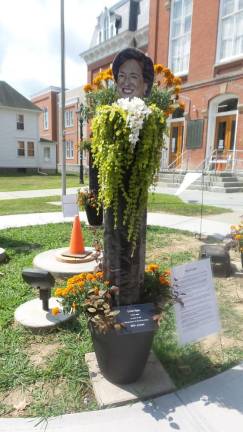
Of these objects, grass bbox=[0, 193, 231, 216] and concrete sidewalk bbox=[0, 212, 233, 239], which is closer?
concrete sidewalk bbox=[0, 212, 233, 239]

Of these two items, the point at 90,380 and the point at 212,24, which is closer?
the point at 90,380

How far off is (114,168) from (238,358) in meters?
1.93

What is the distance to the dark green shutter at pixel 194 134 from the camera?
1908 cm

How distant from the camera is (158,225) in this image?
7863 mm

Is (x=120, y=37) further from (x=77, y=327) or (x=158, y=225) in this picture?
(x=77, y=327)

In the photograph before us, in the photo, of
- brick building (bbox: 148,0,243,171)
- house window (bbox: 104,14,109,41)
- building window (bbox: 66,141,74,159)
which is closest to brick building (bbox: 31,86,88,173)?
building window (bbox: 66,141,74,159)

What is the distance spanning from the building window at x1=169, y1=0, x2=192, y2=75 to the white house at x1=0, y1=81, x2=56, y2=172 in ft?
61.6

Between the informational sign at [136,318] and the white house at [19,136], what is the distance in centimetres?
3425

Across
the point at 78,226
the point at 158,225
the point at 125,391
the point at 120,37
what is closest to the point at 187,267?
the point at 125,391

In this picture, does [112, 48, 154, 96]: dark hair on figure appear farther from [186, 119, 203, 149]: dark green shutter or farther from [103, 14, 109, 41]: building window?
[103, 14, 109, 41]: building window

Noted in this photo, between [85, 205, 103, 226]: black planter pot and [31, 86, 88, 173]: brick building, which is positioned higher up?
[31, 86, 88, 173]: brick building

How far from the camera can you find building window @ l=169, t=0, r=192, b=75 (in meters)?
19.8

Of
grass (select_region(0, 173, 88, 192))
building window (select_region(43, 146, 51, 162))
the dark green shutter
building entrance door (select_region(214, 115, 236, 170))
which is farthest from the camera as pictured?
building window (select_region(43, 146, 51, 162))

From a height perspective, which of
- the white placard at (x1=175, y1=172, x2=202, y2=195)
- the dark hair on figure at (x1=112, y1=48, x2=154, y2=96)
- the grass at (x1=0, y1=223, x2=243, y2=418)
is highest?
the dark hair on figure at (x1=112, y1=48, x2=154, y2=96)
